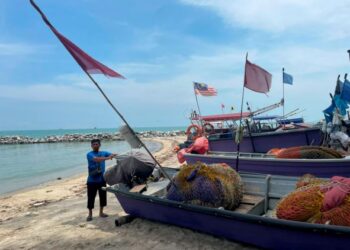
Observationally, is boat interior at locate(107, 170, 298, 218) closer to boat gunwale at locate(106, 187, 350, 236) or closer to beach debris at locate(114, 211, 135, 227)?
boat gunwale at locate(106, 187, 350, 236)

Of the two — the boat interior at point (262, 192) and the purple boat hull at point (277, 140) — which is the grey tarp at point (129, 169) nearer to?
the boat interior at point (262, 192)

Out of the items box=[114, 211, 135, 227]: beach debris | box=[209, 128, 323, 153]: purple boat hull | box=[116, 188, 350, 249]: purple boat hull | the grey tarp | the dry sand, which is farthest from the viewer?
box=[209, 128, 323, 153]: purple boat hull

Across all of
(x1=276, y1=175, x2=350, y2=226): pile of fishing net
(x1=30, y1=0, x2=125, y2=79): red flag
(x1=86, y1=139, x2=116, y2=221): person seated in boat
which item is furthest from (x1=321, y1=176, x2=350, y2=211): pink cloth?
A: (x1=86, y1=139, x2=116, y2=221): person seated in boat

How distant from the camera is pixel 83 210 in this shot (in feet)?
30.1

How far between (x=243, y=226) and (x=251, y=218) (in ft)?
1.07

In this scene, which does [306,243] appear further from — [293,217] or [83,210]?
[83,210]

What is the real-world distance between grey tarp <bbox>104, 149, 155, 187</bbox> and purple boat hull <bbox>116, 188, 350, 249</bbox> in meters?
0.89

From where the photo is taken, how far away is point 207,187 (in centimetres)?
623

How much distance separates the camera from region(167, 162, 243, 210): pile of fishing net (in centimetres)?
616

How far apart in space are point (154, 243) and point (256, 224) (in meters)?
1.99

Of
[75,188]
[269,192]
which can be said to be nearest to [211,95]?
[75,188]

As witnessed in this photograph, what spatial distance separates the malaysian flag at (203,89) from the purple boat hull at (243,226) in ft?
49.4

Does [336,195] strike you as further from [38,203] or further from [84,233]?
[38,203]

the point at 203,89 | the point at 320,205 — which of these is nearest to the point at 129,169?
the point at 320,205
